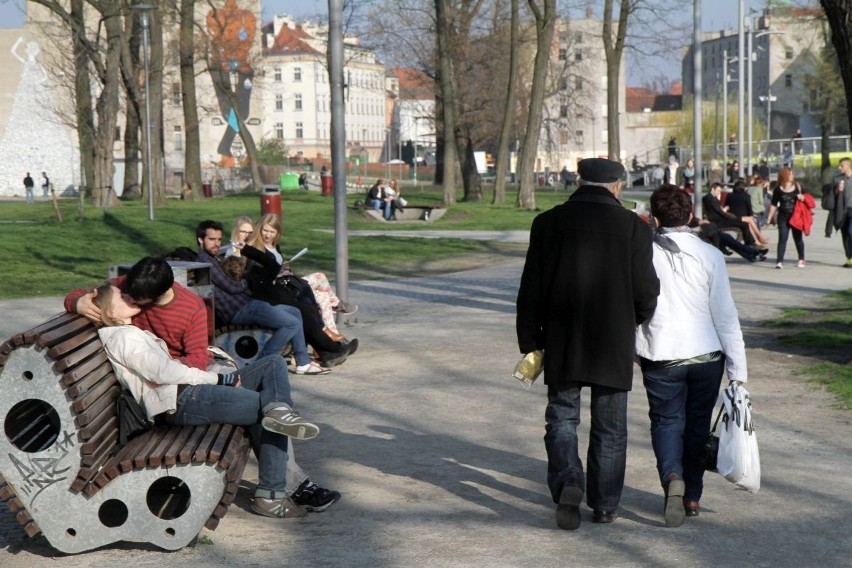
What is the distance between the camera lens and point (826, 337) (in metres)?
12.6

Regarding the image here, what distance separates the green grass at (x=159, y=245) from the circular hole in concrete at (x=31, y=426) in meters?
12.4

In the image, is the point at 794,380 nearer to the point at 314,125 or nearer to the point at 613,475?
the point at 613,475

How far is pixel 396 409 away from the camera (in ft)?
30.6

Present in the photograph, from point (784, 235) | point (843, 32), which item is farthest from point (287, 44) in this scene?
point (843, 32)

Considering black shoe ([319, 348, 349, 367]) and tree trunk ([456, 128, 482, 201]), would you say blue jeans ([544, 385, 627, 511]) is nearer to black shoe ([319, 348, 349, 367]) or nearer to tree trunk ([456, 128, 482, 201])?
black shoe ([319, 348, 349, 367])

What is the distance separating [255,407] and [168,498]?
0.63 meters

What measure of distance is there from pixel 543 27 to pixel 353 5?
20.2 ft

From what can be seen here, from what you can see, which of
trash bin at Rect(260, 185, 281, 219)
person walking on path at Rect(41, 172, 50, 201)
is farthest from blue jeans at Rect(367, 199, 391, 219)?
person walking on path at Rect(41, 172, 50, 201)

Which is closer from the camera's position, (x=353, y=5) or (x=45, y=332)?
(x=45, y=332)

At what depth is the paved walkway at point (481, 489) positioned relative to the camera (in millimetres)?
5773

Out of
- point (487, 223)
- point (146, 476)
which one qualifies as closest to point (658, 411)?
point (146, 476)

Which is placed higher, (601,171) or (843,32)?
(843,32)

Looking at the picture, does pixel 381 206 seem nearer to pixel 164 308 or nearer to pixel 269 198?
pixel 269 198

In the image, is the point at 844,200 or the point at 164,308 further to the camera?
the point at 844,200
